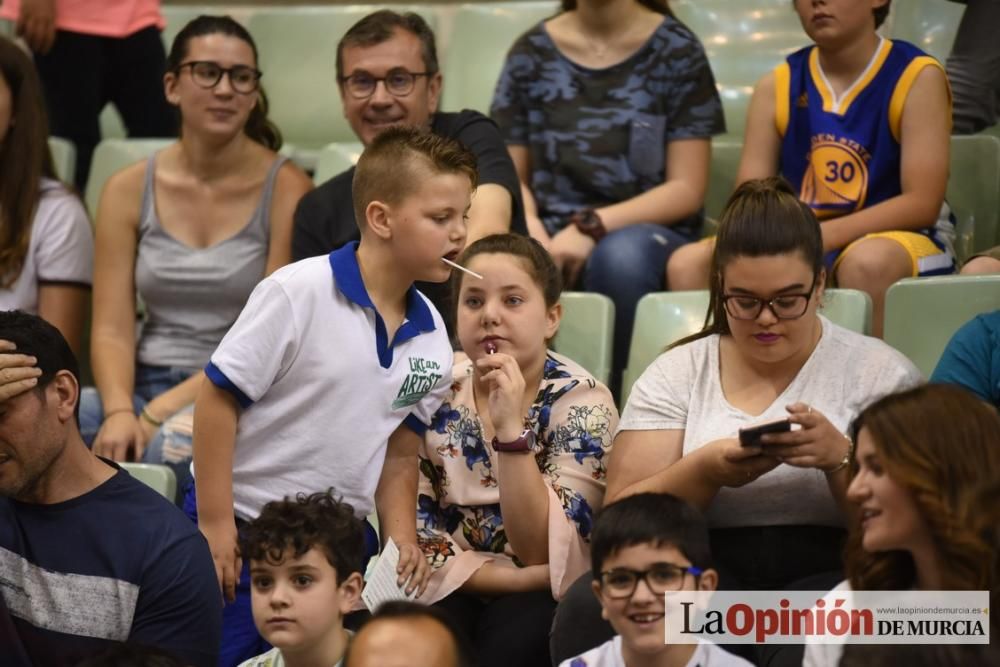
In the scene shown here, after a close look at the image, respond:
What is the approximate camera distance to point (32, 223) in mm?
3293

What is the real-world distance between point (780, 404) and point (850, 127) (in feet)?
3.28

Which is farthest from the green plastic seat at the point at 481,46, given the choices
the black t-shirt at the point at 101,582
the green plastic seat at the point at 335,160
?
the black t-shirt at the point at 101,582

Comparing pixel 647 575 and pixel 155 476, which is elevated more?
pixel 647 575

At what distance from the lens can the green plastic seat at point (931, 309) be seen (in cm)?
264

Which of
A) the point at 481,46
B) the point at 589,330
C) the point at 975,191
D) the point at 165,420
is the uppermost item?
the point at 481,46

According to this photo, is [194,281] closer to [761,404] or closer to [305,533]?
[305,533]

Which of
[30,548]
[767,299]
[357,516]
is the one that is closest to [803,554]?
[767,299]

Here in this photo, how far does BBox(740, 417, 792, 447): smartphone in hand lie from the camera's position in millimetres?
2078

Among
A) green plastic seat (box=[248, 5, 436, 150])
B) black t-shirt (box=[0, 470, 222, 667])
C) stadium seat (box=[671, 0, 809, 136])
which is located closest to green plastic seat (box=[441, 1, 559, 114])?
green plastic seat (box=[248, 5, 436, 150])

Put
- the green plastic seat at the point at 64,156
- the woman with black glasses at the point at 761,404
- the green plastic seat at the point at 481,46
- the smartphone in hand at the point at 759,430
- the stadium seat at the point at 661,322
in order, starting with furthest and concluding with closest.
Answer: the green plastic seat at the point at 481,46
the green plastic seat at the point at 64,156
the stadium seat at the point at 661,322
the woman with black glasses at the point at 761,404
the smartphone in hand at the point at 759,430

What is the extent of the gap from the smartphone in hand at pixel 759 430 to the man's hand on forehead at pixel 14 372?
3.44ft

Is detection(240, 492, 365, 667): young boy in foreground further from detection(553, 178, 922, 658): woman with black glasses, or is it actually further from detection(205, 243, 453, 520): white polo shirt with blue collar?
detection(553, 178, 922, 658): woman with black glasses

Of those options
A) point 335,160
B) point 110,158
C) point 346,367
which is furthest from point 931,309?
point 110,158

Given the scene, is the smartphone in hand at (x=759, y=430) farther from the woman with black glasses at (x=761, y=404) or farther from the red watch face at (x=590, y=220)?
the red watch face at (x=590, y=220)
